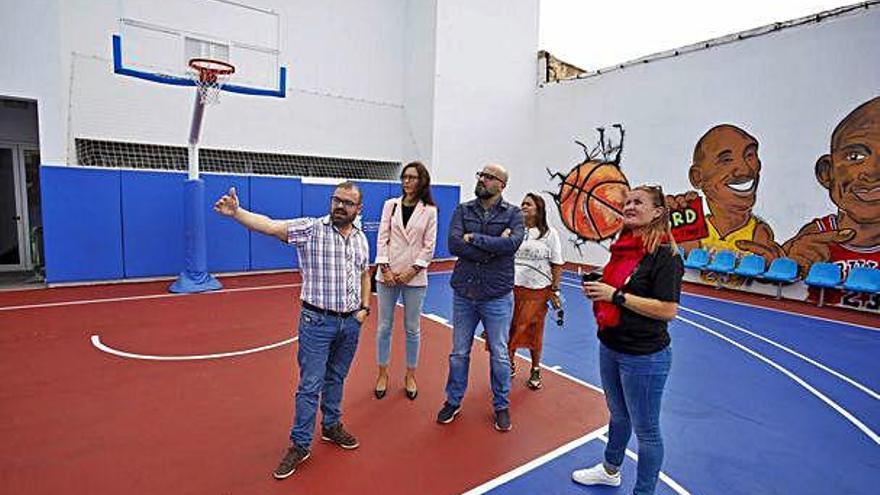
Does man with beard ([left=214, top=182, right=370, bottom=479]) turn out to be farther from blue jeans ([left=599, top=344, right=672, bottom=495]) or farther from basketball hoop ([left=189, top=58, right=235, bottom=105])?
basketball hoop ([left=189, top=58, right=235, bottom=105])

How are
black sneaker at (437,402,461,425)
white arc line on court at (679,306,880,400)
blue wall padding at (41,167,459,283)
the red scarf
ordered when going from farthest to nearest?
blue wall padding at (41,167,459,283), white arc line on court at (679,306,880,400), black sneaker at (437,402,461,425), the red scarf

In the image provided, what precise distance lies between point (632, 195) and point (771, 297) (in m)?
8.35

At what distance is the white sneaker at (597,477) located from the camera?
9.29ft

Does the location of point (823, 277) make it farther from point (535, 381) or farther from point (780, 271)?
point (535, 381)

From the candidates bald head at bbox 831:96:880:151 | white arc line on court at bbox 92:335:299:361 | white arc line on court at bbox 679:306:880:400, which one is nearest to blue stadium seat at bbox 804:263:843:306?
bald head at bbox 831:96:880:151

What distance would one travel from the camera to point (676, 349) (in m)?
5.59

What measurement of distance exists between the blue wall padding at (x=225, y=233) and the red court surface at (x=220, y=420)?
357 centimetres

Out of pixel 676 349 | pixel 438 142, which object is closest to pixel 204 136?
pixel 438 142

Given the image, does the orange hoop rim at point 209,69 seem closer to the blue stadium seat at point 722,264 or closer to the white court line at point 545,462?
Answer: the white court line at point 545,462

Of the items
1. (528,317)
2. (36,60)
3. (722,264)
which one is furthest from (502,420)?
(36,60)

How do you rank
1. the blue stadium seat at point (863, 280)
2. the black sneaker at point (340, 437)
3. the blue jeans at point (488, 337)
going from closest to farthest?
the black sneaker at point (340, 437)
the blue jeans at point (488, 337)
the blue stadium seat at point (863, 280)

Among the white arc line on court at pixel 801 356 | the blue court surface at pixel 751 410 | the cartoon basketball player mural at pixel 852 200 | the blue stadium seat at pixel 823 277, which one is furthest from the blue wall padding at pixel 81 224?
the cartoon basketball player mural at pixel 852 200

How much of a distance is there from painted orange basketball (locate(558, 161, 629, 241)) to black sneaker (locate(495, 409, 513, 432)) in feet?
30.2

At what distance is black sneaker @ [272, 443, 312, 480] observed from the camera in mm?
2799
